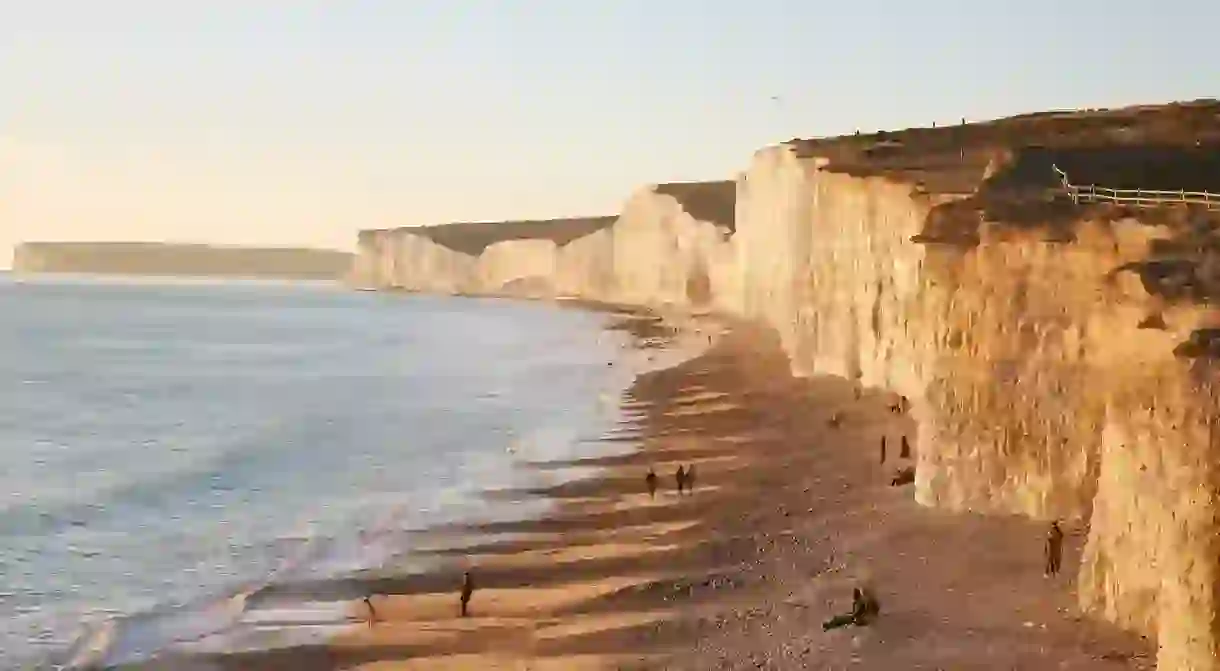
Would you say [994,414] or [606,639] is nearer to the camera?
[606,639]

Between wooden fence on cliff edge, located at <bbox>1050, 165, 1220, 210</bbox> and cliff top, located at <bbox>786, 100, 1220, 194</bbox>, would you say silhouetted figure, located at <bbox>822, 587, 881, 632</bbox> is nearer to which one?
wooden fence on cliff edge, located at <bbox>1050, 165, 1220, 210</bbox>

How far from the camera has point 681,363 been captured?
55.9 meters

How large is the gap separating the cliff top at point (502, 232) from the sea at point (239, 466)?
89972mm

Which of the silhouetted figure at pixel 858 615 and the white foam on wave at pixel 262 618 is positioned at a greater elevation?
the silhouetted figure at pixel 858 615

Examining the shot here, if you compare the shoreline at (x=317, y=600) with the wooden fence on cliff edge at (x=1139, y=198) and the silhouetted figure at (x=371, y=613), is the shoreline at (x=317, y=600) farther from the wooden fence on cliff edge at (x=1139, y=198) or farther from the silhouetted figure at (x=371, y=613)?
the wooden fence on cliff edge at (x=1139, y=198)

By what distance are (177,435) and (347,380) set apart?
56.3ft

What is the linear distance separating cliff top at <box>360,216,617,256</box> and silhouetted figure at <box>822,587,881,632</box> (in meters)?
146

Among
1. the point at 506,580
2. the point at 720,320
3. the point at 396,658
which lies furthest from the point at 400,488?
the point at 720,320

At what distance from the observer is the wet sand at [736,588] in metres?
15.0

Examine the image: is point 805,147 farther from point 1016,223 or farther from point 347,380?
point 1016,223

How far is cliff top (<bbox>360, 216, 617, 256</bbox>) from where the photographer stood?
547 ft

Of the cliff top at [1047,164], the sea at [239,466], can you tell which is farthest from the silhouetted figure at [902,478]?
the sea at [239,466]

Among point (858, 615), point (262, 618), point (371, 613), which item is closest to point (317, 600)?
point (262, 618)

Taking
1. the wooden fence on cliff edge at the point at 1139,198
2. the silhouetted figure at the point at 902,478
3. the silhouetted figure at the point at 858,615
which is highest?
the wooden fence on cliff edge at the point at 1139,198
